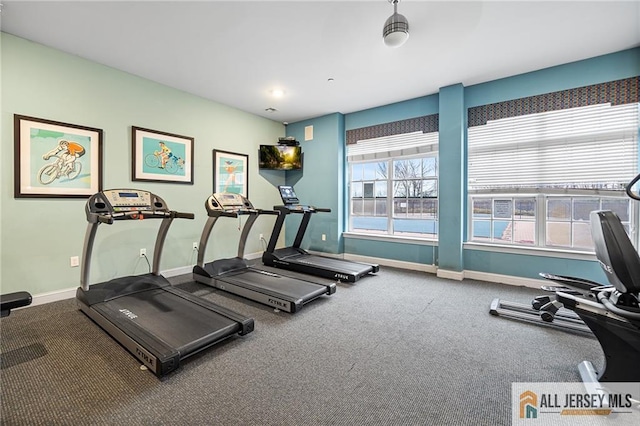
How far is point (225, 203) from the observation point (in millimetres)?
3947

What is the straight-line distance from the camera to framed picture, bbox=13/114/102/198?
9.82 ft

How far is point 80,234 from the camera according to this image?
11.2 ft

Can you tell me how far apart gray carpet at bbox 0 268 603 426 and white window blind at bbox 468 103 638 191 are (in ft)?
7.02

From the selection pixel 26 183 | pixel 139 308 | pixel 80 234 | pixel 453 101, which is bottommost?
pixel 139 308

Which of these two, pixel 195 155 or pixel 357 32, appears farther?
pixel 195 155

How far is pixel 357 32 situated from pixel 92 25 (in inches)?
108

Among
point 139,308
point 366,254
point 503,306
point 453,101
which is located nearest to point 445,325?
point 503,306

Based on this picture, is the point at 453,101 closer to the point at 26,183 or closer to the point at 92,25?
the point at 92,25

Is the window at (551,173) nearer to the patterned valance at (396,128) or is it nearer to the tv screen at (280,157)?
the patterned valance at (396,128)

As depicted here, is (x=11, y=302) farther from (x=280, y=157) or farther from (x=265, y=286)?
(x=280, y=157)

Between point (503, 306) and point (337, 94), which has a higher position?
point (337, 94)

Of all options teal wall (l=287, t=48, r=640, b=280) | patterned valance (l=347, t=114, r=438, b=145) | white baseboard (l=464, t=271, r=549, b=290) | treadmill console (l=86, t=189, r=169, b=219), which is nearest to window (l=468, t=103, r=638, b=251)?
teal wall (l=287, t=48, r=640, b=280)

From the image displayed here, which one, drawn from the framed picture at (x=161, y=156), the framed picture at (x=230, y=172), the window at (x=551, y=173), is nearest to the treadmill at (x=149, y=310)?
the framed picture at (x=161, y=156)

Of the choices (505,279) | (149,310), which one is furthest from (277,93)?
(505,279)
